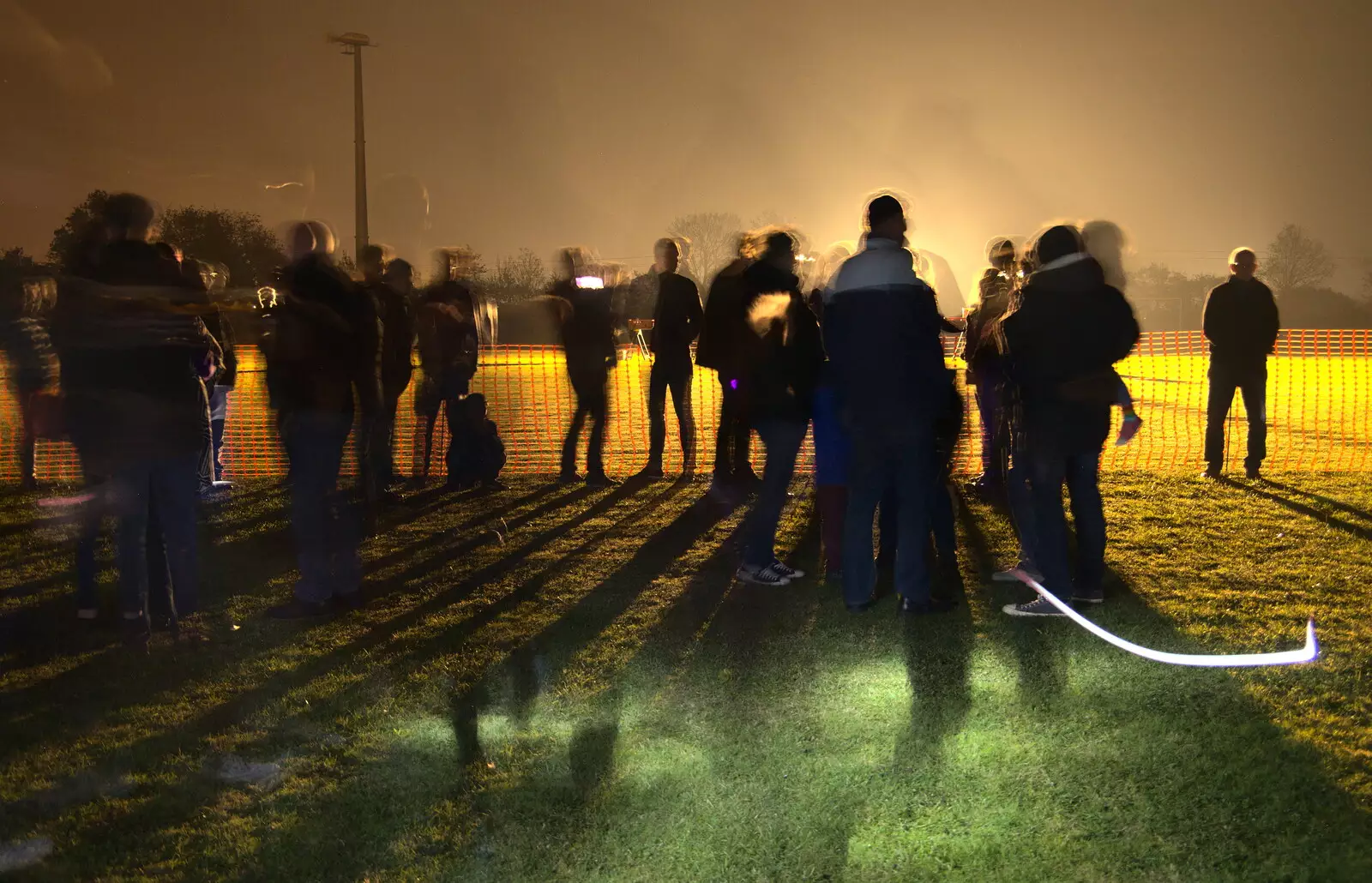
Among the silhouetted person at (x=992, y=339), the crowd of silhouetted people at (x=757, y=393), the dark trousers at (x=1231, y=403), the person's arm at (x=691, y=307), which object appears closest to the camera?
the crowd of silhouetted people at (x=757, y=393)

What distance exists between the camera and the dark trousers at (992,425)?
7117 millimetres

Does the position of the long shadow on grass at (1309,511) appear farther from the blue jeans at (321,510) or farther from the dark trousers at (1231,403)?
the blue jeans at (321,510)

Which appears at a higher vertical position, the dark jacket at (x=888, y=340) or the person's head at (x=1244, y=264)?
the person's head at (x=1244, y=264)

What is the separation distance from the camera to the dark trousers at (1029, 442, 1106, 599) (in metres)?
4.91

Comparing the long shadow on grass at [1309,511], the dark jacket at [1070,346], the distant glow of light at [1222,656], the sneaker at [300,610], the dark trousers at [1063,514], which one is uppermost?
the dark jacket at [1070,346]

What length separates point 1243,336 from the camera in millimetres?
8555

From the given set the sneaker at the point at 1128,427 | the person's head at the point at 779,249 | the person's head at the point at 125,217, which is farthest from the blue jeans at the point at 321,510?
the sneaker at the point at 1128,427

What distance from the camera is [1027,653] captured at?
455 centimetres

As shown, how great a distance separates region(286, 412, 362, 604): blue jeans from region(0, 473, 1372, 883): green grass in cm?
27

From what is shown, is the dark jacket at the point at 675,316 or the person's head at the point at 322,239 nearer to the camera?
the person's head at the point at 322,239

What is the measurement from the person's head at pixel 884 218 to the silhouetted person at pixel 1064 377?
0.68 meters

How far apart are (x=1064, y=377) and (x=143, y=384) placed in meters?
4.22

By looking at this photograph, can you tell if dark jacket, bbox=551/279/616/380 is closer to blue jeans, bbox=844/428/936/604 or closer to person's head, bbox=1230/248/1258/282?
blue jeans, bbox=844/428/936/604

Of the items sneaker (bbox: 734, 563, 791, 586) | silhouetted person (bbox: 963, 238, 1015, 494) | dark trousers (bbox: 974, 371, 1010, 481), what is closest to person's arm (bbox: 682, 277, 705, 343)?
silhouetted person (bbox: 963, 238, 1015, 494)
